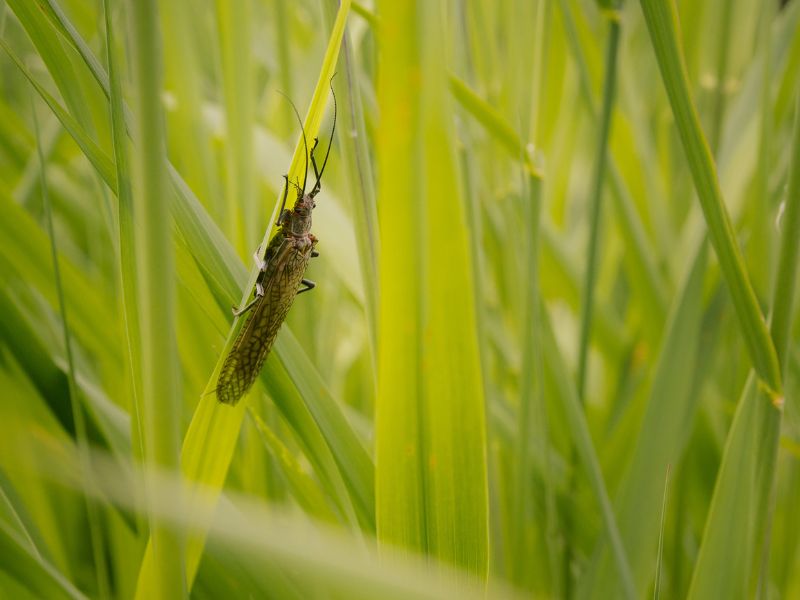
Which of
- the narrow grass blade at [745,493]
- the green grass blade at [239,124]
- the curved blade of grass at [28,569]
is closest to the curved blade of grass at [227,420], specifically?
the curved blade of grass at [28,569]

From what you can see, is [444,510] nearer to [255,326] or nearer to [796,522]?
[255,326]

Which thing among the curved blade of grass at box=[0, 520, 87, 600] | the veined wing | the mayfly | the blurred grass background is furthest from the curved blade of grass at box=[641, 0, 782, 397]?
the curved blade of grass at box=[0, 520, 87, 600]

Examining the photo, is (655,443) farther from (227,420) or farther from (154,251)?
(154,251)

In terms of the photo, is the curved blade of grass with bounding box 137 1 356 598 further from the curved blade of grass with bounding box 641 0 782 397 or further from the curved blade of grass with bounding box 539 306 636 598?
the curved blade of grass with bounding box 539 306 636 598

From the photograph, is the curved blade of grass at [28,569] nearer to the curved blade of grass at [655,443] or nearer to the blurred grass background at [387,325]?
the blurred grass background at [387,325]

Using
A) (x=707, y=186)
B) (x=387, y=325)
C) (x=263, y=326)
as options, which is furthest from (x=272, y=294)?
(x=707, y=186)

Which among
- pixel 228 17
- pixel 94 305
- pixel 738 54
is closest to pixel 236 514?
pixel 94 305
